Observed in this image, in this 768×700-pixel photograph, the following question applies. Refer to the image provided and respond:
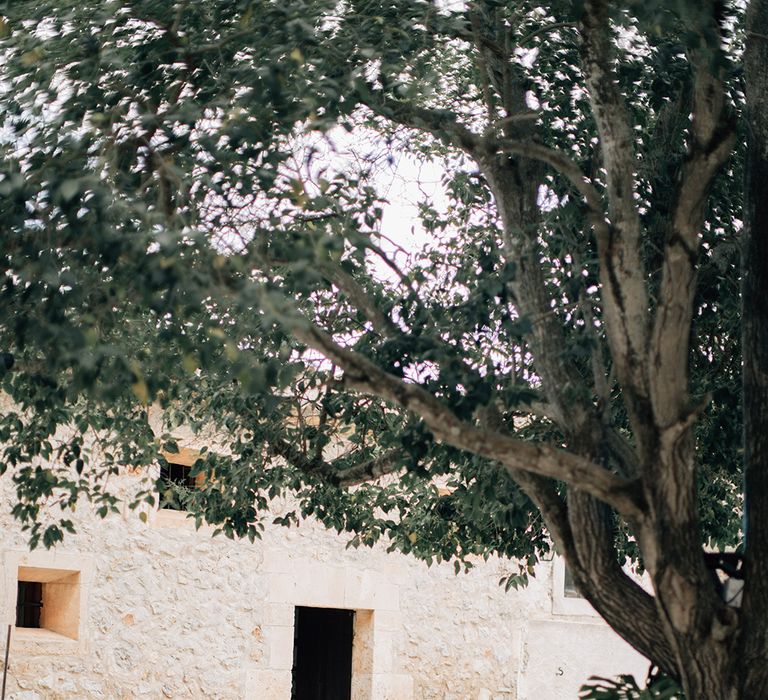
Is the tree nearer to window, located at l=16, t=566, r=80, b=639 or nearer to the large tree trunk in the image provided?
the large tree trunk

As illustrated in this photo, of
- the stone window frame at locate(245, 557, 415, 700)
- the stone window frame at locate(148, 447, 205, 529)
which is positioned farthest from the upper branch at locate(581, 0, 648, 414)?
the stone window frame at locate(245, 557, 415, 700)

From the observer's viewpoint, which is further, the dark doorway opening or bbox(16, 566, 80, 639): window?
the dark doorway opening

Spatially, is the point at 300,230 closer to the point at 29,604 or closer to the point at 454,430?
the point at 454,430

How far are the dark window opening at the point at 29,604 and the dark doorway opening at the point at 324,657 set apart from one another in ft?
10.9

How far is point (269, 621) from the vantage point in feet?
37.7

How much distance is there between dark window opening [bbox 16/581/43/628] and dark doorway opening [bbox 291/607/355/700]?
332 centimetres

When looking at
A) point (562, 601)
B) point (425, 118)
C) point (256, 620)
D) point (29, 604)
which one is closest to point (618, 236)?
point (425, 118)

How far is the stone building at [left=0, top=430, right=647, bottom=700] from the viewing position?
33.7ft

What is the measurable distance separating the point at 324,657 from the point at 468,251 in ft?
25.0

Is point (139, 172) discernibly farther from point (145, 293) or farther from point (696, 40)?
point (696, 40)

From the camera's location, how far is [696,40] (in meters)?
4.17

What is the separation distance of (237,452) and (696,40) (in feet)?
13.7

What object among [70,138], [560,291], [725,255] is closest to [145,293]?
→ [70,138]

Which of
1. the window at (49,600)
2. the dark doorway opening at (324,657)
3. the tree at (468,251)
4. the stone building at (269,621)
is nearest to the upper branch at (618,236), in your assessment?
the tree at (468,251)
